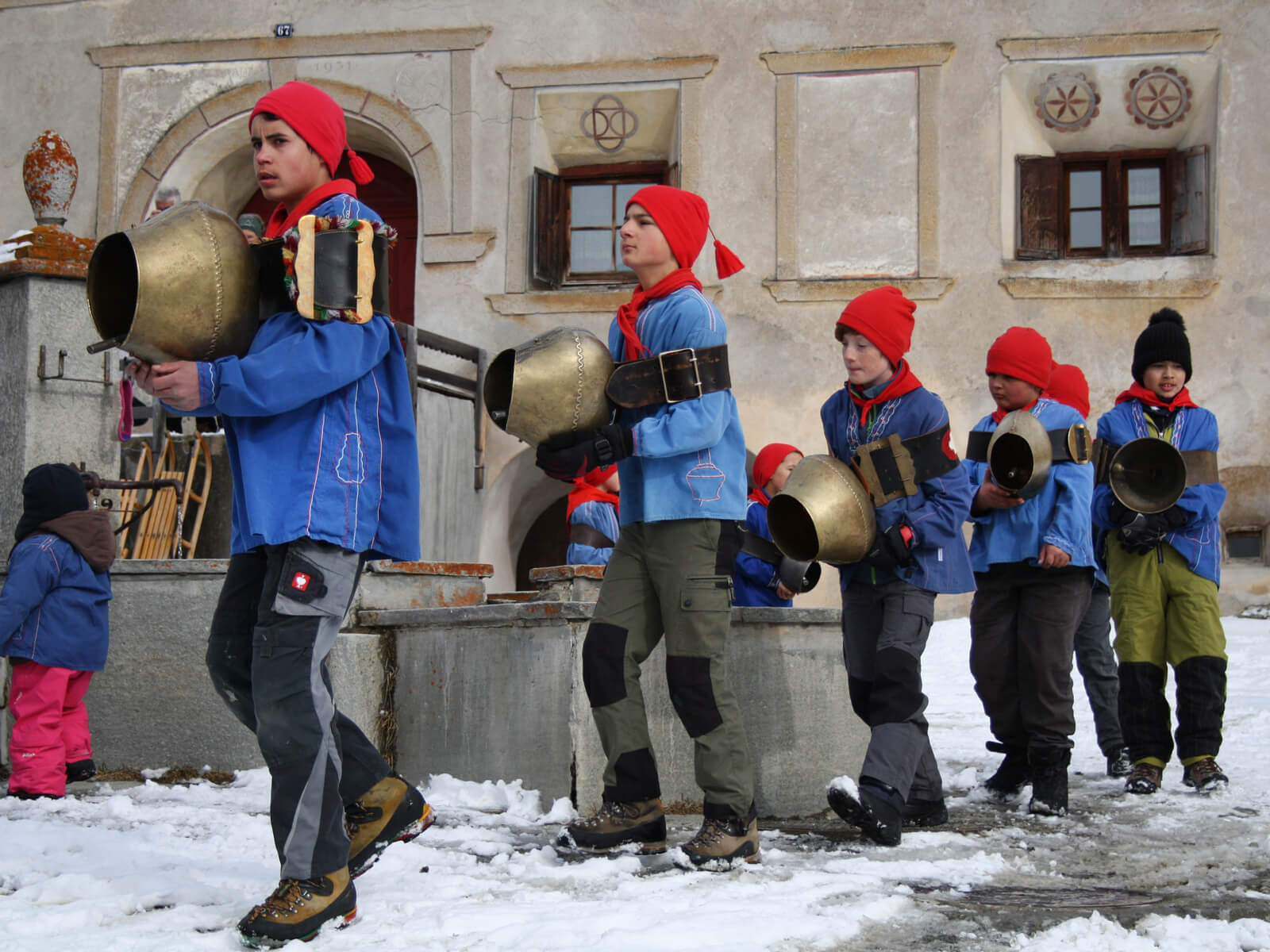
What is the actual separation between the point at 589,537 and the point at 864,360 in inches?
112

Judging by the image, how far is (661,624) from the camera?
12.5 feet

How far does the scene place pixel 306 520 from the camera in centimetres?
278

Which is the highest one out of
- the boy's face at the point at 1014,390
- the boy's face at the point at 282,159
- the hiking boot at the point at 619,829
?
the boy's face at the point at 282,159

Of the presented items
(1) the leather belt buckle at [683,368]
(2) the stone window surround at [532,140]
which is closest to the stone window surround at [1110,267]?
(2) the stone window surround at [532,140]

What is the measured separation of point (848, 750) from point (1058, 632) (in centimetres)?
81

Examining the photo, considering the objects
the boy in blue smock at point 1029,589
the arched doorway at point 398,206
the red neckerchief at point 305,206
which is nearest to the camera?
the red neckerchief at point 305,206

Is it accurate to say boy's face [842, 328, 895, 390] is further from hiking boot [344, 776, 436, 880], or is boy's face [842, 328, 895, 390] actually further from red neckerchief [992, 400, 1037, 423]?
hiking boot [344, 776, 436, 880]

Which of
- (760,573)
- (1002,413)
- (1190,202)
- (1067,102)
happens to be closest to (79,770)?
(760,573)

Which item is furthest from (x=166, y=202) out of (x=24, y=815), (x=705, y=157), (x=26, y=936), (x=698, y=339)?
(x=26, y=936)

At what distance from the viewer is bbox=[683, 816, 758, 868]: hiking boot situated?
3.43m

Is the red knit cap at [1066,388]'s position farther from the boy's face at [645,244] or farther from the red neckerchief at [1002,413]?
the boy's face at [645,244]

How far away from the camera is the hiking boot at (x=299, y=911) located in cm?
261

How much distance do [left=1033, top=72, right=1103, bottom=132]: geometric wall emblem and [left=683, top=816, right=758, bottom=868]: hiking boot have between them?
950 cm

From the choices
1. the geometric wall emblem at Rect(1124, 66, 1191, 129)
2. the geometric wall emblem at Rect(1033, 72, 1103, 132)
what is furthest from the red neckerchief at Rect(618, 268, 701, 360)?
the geometric wall emblem at Rect(1124, 66, 1191, 129)
